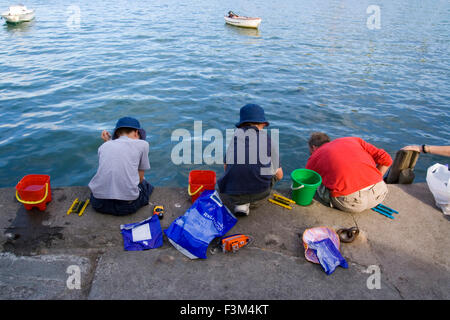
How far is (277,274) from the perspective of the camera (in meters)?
3.33

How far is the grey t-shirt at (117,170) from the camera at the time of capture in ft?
12.7

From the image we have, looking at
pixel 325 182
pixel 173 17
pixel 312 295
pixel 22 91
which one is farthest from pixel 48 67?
pixel 173 17

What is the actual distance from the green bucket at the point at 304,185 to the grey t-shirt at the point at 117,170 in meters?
2.32

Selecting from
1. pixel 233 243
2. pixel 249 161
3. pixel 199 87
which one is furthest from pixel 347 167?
pixel 199 87

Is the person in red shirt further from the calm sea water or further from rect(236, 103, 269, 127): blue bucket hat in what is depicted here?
the calm sea water

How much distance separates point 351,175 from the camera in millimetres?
4141

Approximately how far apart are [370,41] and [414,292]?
2272cm

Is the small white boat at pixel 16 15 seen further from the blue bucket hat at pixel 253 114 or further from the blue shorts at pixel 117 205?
the blue bucket hat at pixel 253 114

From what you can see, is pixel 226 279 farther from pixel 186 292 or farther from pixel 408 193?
pixel 408 193

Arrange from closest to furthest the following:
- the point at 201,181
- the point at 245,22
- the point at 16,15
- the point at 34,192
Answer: the point at 34,192
the point at 201,181
the point at 16,15
the point at 245,22

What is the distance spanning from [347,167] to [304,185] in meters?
0.65

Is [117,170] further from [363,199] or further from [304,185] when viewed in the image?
[363,199]

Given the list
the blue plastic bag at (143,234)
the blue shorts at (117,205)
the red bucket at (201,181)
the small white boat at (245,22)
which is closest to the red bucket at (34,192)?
the blue shorts at (117,205)

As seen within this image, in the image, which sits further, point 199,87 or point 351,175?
point 199,87
